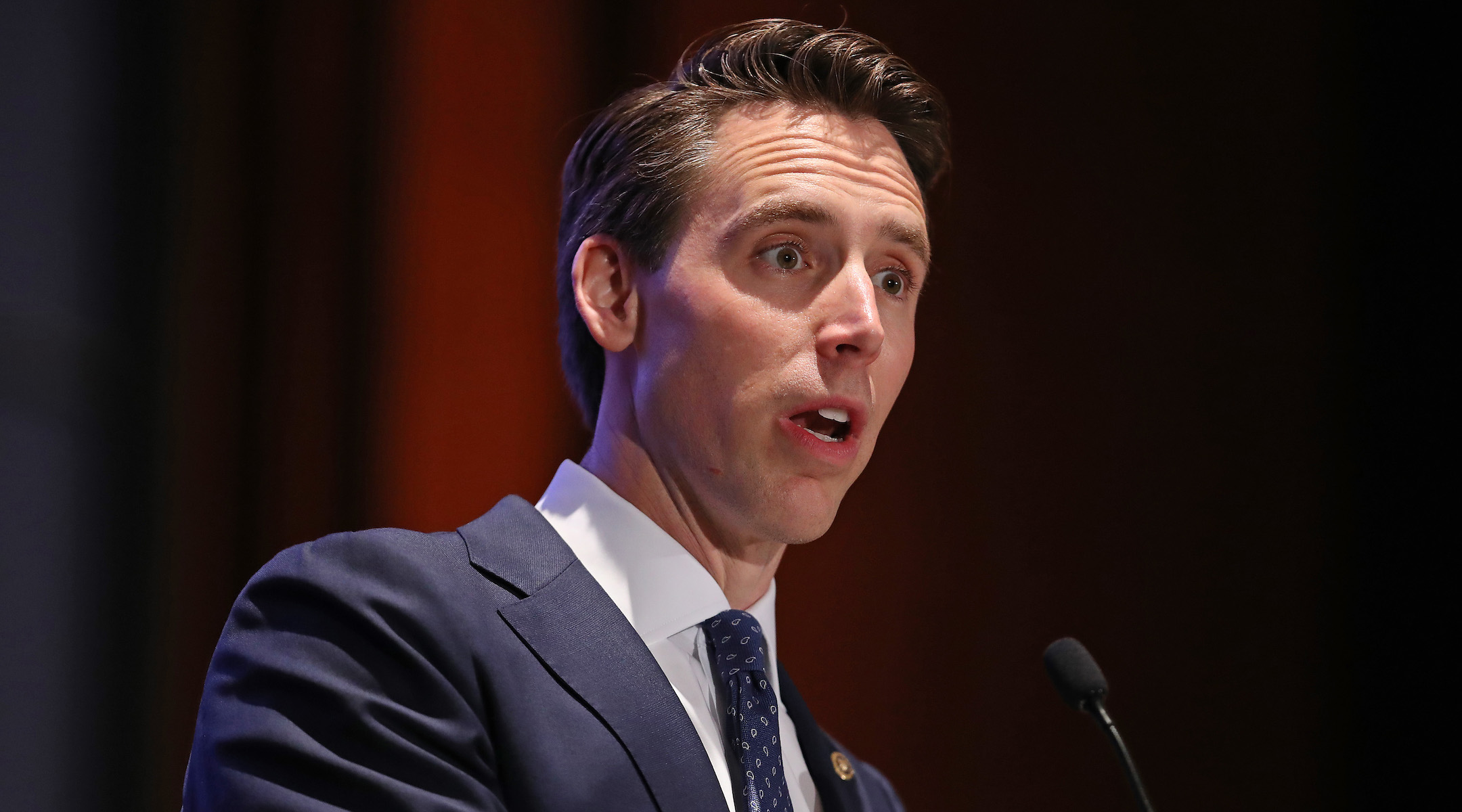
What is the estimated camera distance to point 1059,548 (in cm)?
238

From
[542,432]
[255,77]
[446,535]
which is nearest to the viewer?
[446,535]

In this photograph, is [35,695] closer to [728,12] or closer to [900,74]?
[900,74]

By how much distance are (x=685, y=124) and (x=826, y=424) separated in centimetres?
43

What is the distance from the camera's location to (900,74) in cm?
163

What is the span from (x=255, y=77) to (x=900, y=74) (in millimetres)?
1009

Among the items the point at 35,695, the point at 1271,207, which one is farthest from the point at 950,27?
the point at 35,695

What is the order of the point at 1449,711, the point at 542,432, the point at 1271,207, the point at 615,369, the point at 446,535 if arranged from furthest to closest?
the point at 1271,207
the point at 1449,711
the point at 542,432
the point at 615,369
the point at 446,535

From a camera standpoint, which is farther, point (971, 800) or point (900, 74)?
point (971, 800)

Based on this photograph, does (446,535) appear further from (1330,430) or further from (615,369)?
(1330,430)

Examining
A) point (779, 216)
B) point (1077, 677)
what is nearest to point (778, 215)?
point (779, 216)

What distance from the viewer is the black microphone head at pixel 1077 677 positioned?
1.30 m

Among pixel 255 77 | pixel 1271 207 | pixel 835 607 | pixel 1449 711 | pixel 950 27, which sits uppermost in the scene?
pixel 950 27

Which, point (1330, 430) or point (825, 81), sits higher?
point (825, 81)

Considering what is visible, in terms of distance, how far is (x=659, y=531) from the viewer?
53.6 inches
